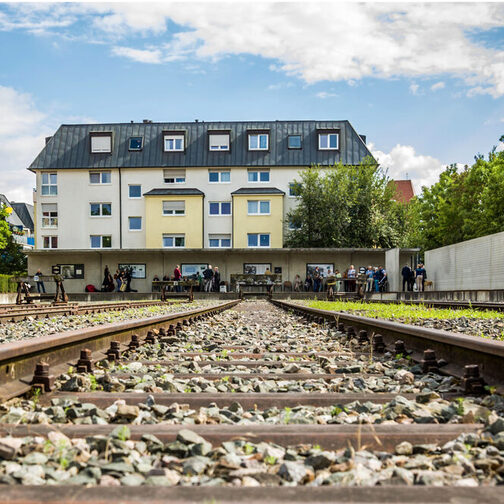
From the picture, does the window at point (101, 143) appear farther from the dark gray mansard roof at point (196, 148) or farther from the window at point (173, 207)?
the window at point (173, 207)

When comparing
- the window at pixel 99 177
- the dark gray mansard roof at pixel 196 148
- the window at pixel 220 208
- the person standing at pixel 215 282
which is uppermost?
the dark gray mansard roof at pixel 196 148

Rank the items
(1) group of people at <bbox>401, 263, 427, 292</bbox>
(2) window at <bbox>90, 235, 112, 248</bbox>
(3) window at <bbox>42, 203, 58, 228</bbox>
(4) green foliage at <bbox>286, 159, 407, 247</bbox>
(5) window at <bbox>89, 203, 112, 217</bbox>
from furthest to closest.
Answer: (3) window at <bbox>42, 203, 58, 228</bbox>
(5) window at <bbox>89, 203, 112, 217</bbox>
(2) window at <bbox>90, 235, 112, 248</bbox>
(4) green foliage at <bbox>286, 159, 407, 247</bbox>
(1) group of people at <bbox>401, 263, 427, 292</bbox>

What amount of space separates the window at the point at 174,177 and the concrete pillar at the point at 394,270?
64.4 ft

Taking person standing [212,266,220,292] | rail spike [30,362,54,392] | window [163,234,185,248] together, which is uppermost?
window [163,234,185,248]

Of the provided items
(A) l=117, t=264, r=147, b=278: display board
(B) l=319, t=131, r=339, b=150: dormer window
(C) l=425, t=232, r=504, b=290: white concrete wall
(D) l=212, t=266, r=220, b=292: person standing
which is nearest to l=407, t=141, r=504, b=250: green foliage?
(B) l=319, t=131, r=339, b=150: dormer window

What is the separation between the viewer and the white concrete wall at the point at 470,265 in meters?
23.0

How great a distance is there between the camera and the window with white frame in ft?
152

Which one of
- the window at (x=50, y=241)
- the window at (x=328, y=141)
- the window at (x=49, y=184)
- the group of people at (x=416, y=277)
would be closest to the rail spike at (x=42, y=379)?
the group of people at (x=416, y=277)

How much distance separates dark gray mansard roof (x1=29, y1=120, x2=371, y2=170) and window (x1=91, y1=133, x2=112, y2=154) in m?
0.38

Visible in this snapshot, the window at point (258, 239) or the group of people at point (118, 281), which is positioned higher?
the window at point (258, 239)

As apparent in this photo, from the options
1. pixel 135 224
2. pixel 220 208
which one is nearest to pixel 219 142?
pixel 220 208

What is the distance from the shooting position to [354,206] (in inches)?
1702

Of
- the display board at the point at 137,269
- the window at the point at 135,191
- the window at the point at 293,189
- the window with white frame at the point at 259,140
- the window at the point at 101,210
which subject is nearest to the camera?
the display board at the point at 137,269

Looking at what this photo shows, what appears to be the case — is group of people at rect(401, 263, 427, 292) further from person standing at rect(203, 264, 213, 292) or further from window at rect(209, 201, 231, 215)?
window at rect(209, 201, 231, 215)
